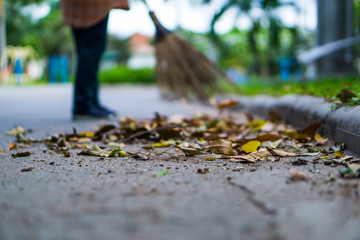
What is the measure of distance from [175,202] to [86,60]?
2490 mm

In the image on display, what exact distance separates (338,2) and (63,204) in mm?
7355

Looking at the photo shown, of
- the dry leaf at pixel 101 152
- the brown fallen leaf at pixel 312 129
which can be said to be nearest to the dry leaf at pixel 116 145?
the dry leaf at pixel 101 152

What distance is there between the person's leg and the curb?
1.52 m

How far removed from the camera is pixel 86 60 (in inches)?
135

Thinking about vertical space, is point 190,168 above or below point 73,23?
below

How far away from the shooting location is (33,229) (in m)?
0.97

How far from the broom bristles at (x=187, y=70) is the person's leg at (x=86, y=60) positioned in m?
0.91

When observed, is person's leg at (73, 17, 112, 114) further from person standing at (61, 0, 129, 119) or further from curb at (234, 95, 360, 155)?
curb at (234, 95, 360, 155)

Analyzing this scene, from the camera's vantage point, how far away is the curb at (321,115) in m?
1.86

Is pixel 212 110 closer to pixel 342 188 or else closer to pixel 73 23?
pixel 73 23

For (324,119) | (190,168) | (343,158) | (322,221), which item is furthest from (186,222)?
(324,119)

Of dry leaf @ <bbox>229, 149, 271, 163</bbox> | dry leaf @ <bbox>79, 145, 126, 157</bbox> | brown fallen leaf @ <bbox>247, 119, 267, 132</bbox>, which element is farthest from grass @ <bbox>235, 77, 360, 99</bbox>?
dry leaf @ <bbox>79, 145, 126, 157</bbox>

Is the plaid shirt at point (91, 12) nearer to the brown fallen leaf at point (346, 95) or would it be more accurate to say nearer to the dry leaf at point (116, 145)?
the dry leaf at point (116, 145)

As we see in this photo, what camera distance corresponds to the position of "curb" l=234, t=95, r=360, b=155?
1.86m
